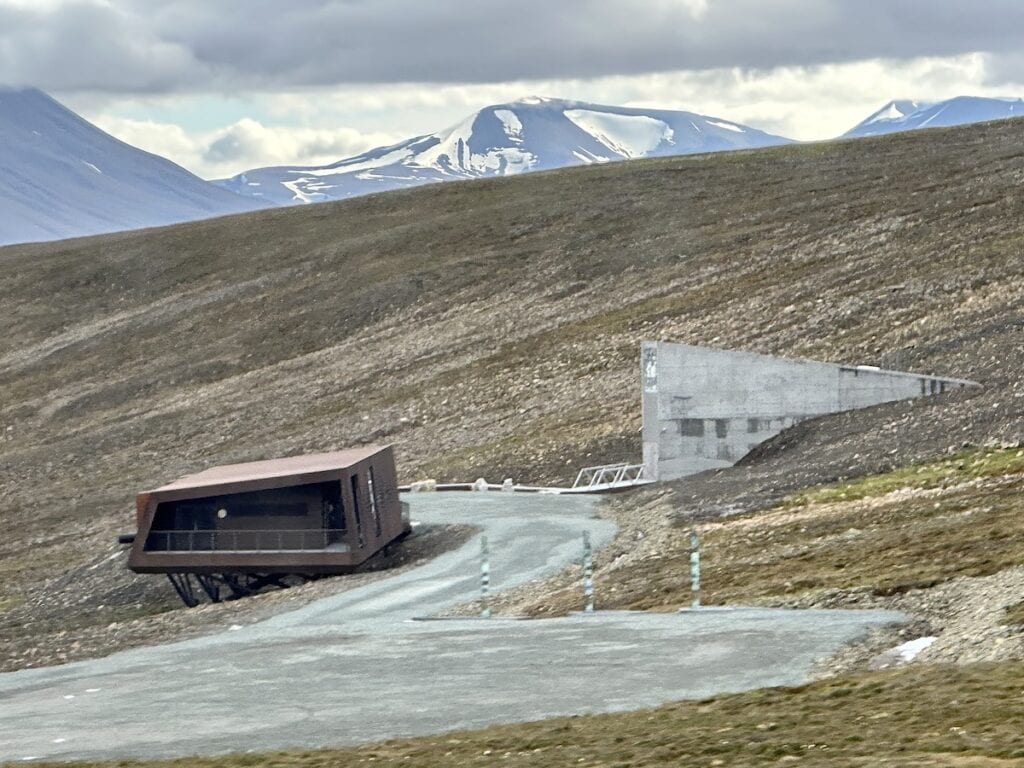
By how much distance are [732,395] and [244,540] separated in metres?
15.8

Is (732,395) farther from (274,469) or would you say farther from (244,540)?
(244,540)

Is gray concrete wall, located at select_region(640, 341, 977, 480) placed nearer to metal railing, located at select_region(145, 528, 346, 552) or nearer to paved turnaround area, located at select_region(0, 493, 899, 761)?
metal railing, located at select_region(145, 528, 346, 552)

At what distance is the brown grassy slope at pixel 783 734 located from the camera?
1366cm

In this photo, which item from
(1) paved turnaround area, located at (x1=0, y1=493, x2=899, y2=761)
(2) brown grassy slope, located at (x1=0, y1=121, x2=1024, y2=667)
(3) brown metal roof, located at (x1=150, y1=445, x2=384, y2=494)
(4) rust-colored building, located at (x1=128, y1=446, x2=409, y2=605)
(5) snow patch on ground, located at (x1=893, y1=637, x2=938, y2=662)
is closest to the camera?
(1) paved turnaround area, located at (x1=0, y1=493, x2=899, y2=761)

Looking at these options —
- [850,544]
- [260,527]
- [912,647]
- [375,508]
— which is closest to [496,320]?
[375,508]

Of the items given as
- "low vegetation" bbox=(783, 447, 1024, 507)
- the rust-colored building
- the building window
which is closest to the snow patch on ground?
"low vegetation" bbox=(783, 447, 1024, 507)

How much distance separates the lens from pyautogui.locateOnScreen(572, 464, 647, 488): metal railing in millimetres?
51875

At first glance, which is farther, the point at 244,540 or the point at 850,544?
the point at 244,540

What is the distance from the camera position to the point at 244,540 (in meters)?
38.4

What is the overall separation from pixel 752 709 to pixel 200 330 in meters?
84.7

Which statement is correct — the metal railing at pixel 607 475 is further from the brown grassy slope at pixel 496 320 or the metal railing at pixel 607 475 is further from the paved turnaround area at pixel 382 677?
the paved turnaround area at pixel 382 677

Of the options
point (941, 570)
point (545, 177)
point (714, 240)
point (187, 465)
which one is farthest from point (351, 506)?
point (545, 177)

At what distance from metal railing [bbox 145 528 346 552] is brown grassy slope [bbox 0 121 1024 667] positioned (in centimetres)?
240

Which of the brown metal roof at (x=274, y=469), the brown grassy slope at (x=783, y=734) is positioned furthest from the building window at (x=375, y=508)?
the brown grassy slope at (x=783, y=734)
